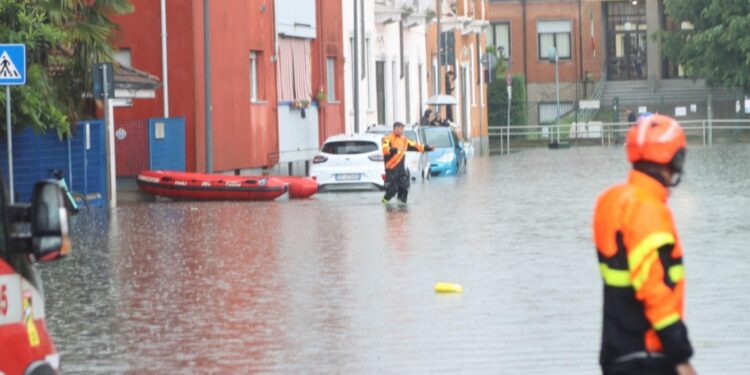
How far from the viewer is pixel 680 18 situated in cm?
8031

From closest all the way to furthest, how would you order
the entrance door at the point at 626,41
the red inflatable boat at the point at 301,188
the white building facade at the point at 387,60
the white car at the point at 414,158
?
the red inflatable boat at the point at 301,188
the white car at the point at 414,158
the white building facade at the point at 387,60
the entrance door at the point at 626,41

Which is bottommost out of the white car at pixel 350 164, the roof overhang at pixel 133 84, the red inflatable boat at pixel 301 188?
the red inflatable boat at pixel 301 188

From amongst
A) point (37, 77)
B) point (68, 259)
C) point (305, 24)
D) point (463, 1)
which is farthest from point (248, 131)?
point (463, 1)

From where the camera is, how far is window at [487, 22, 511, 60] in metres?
96.5

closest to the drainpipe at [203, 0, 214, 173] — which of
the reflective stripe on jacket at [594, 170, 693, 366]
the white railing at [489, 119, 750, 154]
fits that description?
the reflective stripe on jacket at [594, 170, 693, 366]

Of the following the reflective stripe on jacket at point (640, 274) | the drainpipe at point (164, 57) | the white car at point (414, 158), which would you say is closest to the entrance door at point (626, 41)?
the white car at point (414, 158)

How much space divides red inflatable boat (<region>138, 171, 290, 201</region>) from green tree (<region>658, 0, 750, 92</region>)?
42603 millimetres

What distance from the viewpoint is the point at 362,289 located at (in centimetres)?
1730

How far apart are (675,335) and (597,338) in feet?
23.2

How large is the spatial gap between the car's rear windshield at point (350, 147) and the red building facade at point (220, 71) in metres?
2.65

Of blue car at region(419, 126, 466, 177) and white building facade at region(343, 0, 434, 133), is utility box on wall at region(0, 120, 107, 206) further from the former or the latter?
white building facade at region(343, 0, 434, 133)

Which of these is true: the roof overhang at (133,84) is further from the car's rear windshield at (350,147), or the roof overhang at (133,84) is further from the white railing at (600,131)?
the white railing at (600,131)

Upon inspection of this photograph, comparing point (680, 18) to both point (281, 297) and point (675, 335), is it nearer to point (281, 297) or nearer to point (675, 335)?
point (281, 297)

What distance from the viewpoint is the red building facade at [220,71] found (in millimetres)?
38688
